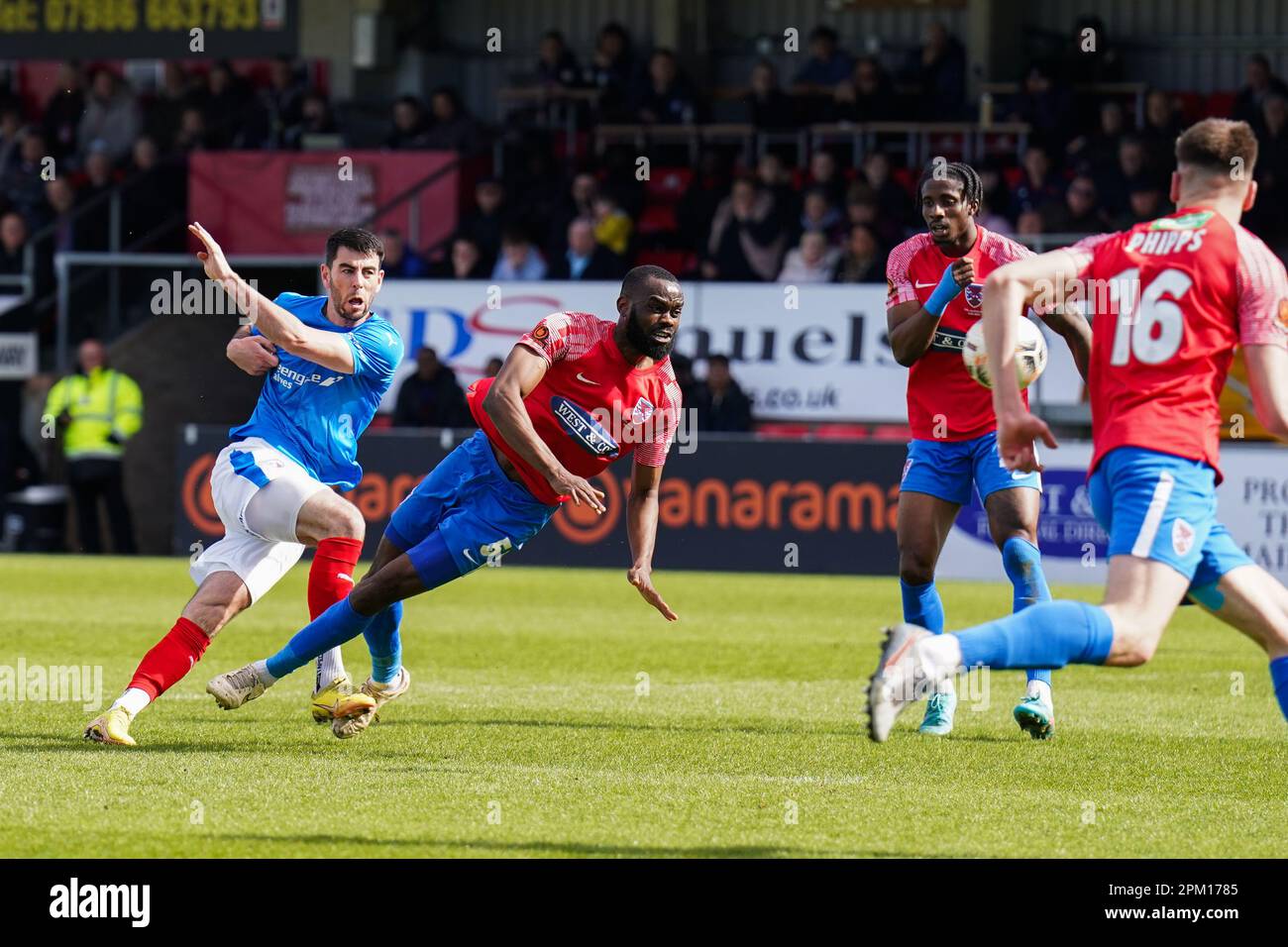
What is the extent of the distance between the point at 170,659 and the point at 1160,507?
4.14 m

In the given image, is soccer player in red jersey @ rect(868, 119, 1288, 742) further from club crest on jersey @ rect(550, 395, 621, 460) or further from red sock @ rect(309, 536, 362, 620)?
red sock @ rect(309, 536, 362, 620)

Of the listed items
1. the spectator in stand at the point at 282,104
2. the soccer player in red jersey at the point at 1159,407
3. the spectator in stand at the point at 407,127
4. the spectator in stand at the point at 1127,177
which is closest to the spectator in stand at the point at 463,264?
the spectator in stand at the point at 407,127

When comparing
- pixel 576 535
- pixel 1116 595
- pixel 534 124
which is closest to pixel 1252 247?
pixel 1116 595

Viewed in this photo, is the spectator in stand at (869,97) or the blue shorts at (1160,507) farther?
the spectator in stand at (869,97)

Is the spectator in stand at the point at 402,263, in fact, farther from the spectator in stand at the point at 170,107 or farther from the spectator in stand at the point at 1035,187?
the spectator in stand at the point at 1035,187

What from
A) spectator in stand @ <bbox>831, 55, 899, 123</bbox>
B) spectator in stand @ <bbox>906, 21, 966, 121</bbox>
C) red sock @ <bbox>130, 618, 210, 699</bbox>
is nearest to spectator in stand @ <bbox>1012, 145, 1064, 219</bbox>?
spectator in stand @ <bbox>906, 21, 966, 121</bbox>

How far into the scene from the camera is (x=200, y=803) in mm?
6574

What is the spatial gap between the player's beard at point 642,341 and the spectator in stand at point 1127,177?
41.5ft

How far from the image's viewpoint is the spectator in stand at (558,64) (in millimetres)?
24672

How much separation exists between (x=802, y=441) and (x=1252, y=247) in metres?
12.7

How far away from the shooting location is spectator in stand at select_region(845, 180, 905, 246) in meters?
19.8

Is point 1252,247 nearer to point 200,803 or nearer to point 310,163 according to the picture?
point 200,803

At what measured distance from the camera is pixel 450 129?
24.2 metres
